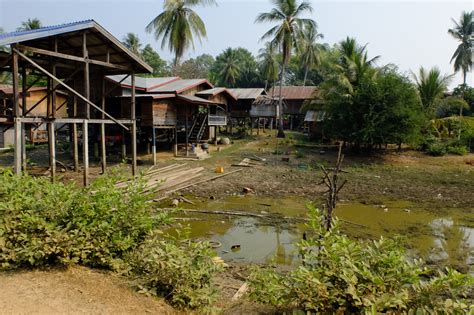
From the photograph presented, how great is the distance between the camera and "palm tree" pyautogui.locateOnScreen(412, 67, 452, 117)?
906 inches

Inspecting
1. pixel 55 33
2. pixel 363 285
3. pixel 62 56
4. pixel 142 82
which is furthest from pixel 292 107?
pixel 363 285

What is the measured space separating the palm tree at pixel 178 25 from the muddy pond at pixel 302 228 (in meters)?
18.8

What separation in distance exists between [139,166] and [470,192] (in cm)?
1468

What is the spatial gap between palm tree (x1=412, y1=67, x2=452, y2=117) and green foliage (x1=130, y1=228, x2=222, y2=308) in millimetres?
23452

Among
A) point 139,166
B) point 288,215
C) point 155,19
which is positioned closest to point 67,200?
point 288,215

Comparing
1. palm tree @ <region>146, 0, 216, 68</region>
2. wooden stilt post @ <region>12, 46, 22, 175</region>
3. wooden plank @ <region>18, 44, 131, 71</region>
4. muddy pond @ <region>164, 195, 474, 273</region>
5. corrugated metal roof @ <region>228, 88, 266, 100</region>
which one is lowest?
muddy pond @ <region>164, 195, 474, 273</region>

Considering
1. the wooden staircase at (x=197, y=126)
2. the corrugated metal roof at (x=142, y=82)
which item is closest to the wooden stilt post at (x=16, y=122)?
the corrugated metal roof at (x=142, y=82)

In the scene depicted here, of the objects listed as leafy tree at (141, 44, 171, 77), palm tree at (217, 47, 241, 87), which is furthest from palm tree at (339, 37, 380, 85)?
leafy tree at (141, 44, 171, 77)

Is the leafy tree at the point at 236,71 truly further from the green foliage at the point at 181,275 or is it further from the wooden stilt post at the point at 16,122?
the green foliage at the point at 181,275

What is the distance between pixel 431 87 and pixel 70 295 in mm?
25442

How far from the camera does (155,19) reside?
27703mm

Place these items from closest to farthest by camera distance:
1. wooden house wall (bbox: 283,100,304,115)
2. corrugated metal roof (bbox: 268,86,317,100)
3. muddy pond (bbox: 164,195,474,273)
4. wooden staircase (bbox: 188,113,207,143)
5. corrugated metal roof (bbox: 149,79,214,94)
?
muddy pond (bbox: 164,195,474,273) < corrugated metal roof (bbox: 149,79,214,94) < wooden staircase (bbox: 188,113,207,143) < corrugated metal roof (bbox: 268,86,317,100) < wooden house wall (bbox: 283,100,304,115)

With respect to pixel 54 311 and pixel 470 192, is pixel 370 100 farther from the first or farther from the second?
pixel 54 311

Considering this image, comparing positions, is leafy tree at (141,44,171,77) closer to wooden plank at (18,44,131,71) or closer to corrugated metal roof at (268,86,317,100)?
corrugated metal roof at (268,86,317,100)
